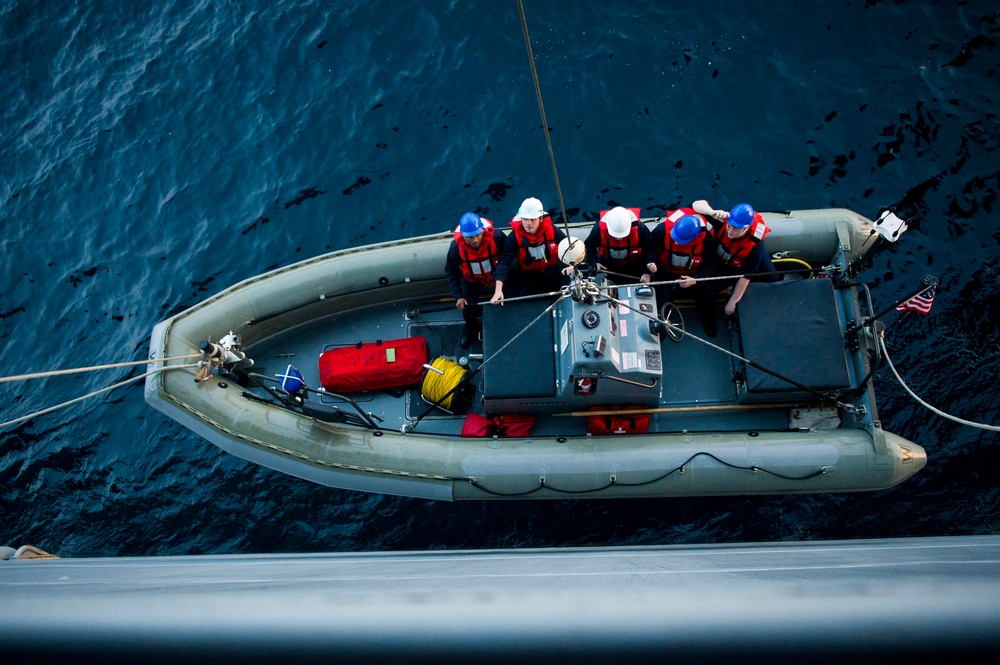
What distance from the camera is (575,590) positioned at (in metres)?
2.38

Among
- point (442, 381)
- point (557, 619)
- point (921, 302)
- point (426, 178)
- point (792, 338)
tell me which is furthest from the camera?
point (426, 178)

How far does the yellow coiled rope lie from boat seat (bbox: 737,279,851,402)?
9.17 feet

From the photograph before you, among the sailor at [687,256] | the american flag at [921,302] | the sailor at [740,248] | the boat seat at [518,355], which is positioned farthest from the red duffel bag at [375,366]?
the american flag at [921,302]

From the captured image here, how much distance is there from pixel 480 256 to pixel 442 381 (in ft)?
4.37

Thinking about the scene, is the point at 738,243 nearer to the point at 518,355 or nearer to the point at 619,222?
the point at 619,222

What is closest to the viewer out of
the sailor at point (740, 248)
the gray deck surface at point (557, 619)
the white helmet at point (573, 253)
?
the gray deck surface at point (557, 619)

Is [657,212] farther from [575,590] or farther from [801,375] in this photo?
[575,590]

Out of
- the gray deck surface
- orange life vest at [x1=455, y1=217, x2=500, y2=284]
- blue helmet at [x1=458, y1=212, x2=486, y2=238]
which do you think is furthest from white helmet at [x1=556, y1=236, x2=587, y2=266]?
the gray deck surface

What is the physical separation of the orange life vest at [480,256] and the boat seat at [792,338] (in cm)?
242

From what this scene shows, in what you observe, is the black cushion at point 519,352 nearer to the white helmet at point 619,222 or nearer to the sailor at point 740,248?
the white helmet at point 619,222

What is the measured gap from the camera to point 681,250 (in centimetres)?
617

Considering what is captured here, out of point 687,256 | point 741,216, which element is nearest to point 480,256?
point 687,256

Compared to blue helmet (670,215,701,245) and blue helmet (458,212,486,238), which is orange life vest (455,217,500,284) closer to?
blue helmet (458,212,486,238)

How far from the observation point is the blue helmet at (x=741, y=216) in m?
5.76
